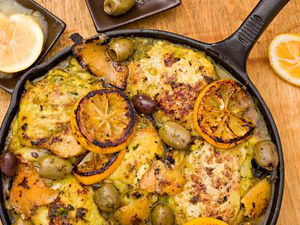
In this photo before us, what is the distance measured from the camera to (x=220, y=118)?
3.14 metres

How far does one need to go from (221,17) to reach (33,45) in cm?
131

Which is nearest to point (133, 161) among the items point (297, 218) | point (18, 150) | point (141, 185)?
→ point (141, 185)

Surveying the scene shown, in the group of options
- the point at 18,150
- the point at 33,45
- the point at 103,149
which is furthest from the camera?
the point at 33,45

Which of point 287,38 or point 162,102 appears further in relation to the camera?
point 287,38

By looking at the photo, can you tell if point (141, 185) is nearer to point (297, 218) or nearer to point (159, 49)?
point (159, 49)

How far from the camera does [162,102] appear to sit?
10.6 ft

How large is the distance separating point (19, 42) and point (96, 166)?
1066 millimetres

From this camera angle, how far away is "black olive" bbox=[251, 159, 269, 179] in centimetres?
326

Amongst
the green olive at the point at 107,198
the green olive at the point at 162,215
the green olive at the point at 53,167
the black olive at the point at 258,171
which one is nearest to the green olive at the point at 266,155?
the black olive at the point at 258,171

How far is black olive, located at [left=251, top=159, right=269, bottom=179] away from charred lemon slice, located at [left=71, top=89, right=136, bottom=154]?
2.50 feet

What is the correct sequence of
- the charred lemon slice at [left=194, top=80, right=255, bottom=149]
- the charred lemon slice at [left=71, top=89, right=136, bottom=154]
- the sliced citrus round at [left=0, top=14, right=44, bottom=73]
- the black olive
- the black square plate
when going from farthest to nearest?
the black square plate → the sliced citrus round at [left=0, top=14, right=44, bottom=73] → the black olive → the charred lemon slice at [left=194, top=80, right=255, bottom=149] → the charred lemon slice at [left=71, top=89, right=136, bottom=154]

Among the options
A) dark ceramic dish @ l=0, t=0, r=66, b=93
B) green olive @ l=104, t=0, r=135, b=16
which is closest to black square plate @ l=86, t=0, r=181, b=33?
green olive @ l=104, t=0, r=135, b=16

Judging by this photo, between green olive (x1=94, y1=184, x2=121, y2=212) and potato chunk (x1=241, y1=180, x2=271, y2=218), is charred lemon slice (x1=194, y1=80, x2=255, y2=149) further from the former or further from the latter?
green olive (x1=94, y1=184, x2=121, y2=212)

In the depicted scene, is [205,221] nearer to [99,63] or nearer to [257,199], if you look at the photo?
[257,199]
